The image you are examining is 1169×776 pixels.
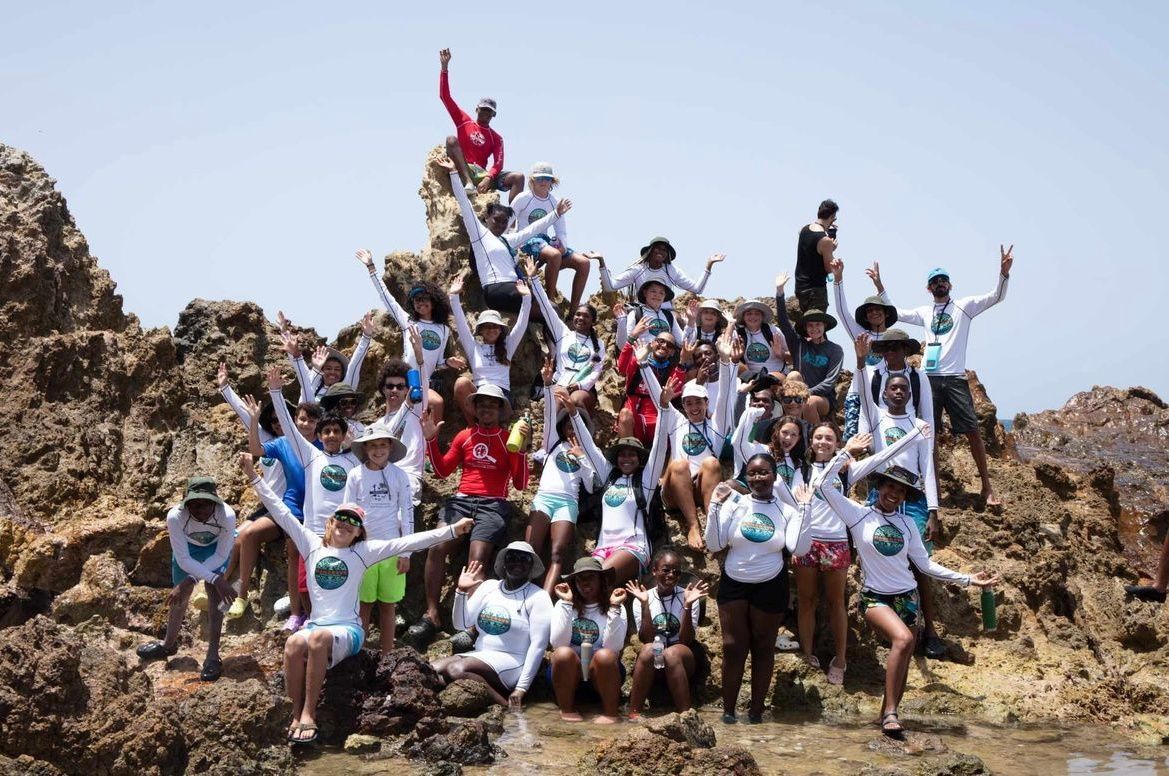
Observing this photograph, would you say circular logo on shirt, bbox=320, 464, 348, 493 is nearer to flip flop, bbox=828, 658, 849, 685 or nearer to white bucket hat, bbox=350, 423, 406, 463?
white bucket hat, bbox=350, 423, 406, 463

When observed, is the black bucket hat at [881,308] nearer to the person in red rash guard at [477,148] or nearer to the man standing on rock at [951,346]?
the man standing on rock at [951,346]

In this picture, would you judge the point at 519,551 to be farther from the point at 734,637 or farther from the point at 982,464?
the point at 982,464

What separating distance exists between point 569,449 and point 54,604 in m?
5.41

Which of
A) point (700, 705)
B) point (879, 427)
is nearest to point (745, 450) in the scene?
point (879, 427)

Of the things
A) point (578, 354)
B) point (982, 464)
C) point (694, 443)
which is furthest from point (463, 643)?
point (982, 464)

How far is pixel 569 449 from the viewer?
1220 cm

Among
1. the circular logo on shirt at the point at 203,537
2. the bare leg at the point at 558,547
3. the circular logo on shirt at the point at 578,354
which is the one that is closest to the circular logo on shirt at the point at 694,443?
the bare leg at the point at 558,547

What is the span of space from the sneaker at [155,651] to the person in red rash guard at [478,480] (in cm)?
226

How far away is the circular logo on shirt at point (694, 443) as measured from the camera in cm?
1214

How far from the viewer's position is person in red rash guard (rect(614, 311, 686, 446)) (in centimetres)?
1297

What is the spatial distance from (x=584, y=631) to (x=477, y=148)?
25.0 ft

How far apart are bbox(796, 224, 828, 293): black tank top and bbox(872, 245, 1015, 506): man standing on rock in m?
1.48

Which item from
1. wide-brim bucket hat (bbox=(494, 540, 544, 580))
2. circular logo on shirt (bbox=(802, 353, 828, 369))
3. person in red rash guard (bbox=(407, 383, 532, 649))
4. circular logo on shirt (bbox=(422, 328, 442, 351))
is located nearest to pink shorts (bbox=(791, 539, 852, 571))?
wide-brim bucket hat (bbox=(494, 540, 544, 580))

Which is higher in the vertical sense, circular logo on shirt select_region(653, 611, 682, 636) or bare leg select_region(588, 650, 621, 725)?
circular logo on shirt select_region(653, 611, 682, 636)
